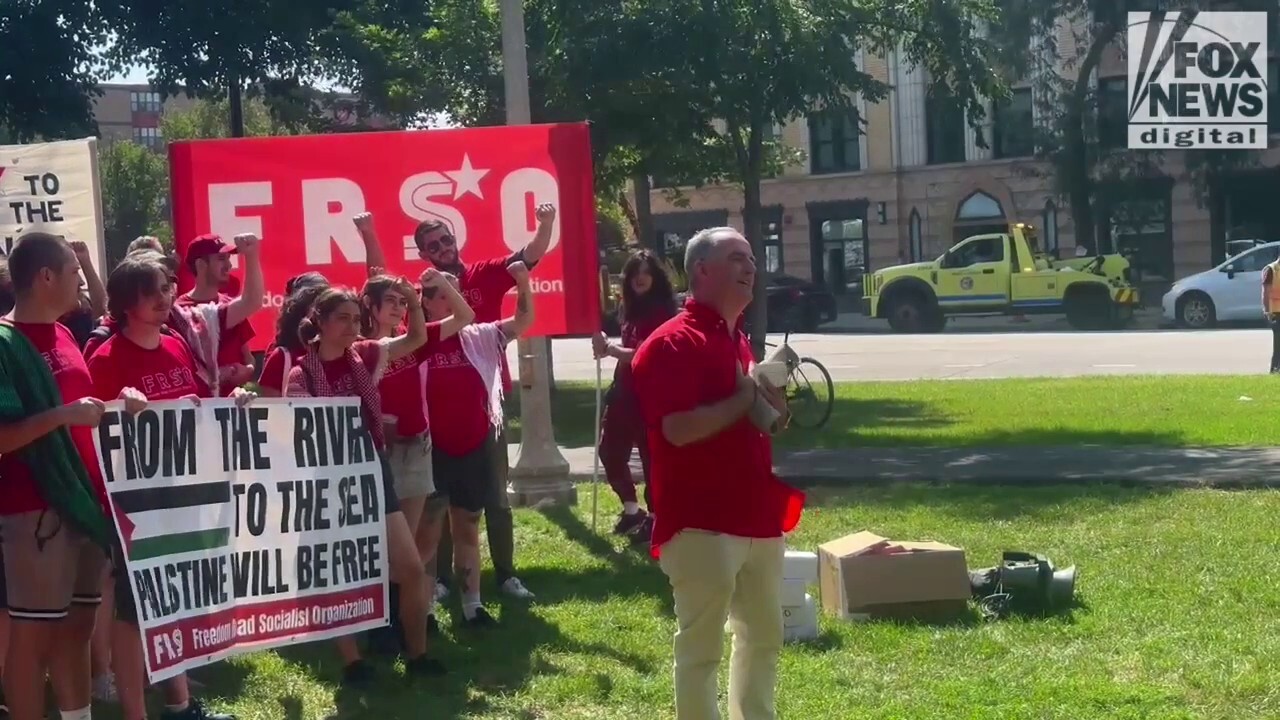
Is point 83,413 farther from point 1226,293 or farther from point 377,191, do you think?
point 1226,293

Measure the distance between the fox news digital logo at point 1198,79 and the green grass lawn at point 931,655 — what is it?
19.8m

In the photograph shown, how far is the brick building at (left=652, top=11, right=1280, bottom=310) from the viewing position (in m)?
43.6

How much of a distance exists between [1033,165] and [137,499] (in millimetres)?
43592

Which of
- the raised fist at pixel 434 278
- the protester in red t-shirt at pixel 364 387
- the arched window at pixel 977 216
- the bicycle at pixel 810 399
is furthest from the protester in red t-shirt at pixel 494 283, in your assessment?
the arched window at pixel 977 216

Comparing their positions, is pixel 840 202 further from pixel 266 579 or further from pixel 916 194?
pixel 266 579

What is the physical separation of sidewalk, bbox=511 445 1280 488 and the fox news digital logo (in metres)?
15.4

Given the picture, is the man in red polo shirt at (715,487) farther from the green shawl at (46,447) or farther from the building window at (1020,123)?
the building window at (1020,123)

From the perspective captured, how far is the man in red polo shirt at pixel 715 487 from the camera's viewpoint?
4887mm

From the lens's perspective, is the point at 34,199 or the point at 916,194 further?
the point at 916,194

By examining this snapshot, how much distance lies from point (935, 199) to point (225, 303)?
4454 centimetres

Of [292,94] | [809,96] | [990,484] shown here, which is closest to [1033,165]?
[292,94]

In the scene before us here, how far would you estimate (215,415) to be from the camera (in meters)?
6.02

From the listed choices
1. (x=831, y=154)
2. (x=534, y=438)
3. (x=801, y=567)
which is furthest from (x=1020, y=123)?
(x=801, y=567)

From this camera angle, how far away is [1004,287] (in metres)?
35.8
